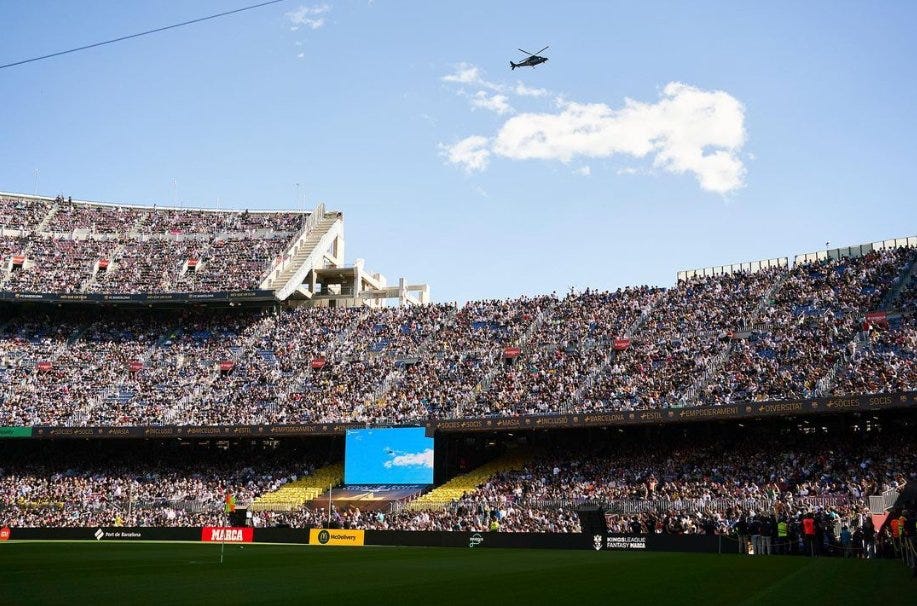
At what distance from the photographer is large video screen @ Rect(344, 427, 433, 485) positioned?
5041 cm

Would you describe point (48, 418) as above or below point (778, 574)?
above

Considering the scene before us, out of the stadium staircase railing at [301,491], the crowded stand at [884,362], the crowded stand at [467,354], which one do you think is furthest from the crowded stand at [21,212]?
the crowded stand at [884,362]

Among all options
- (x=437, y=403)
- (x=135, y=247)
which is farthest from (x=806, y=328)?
(x=135, y=247)

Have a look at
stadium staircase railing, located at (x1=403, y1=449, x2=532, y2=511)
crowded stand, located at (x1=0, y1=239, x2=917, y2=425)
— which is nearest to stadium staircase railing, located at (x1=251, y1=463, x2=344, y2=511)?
crowded stand, located at (x1=0, y1=239, x2=917, y2=425)

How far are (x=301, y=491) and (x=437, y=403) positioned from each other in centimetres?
919

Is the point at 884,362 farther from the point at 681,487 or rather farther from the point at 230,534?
the point at 230,534

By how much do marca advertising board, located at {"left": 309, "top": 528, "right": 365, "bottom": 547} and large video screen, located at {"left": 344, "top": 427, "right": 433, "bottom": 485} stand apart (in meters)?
7.07

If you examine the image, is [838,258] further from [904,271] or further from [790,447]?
[790,447]

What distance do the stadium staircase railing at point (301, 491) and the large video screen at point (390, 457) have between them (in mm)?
2282

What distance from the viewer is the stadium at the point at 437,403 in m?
41.6

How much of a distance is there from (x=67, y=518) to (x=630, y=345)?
33.2m

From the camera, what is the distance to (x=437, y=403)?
53938mm

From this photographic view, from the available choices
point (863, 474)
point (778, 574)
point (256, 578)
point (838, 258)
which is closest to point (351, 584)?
point (256, 578)

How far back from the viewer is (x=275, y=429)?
53656 mm
